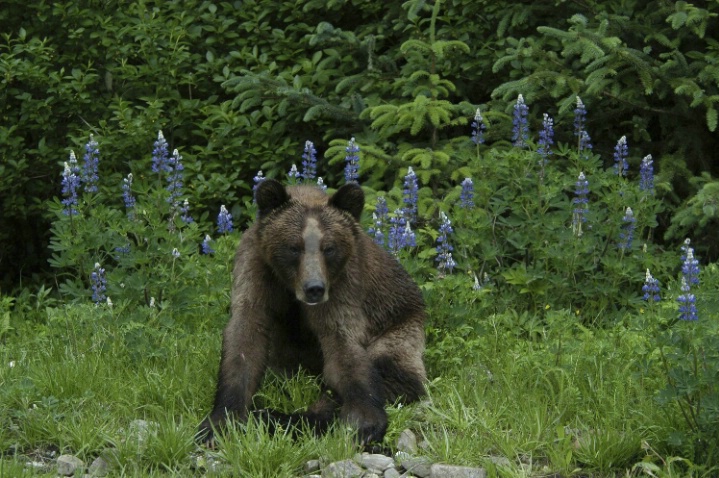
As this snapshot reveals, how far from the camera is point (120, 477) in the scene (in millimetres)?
4684

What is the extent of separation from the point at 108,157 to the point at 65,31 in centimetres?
114

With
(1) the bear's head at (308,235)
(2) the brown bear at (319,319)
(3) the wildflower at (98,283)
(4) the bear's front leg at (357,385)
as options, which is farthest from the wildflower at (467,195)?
(3) the wildflower at (98,283)

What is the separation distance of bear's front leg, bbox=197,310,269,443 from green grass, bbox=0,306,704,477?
0.49ft

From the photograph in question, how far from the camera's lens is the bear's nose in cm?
520

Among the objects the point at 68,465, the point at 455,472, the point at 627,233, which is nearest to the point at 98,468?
the point at 68,465

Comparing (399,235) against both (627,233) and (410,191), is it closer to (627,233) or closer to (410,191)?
(410,191)

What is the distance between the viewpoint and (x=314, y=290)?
5.21 m

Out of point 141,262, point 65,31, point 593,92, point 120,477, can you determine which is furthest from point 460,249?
point 65,31

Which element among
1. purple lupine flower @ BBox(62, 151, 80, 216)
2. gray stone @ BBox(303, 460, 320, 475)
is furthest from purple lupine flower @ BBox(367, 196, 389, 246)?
gray stone @ BBox(303, 460, 320, 475)

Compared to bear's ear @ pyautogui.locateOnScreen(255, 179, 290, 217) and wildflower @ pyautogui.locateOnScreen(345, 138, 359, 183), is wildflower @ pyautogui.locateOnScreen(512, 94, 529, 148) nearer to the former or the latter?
wildflower @ pyautogui.locateOnScreen(345, 138, 359, 183)

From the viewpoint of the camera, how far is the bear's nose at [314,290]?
5.20 m

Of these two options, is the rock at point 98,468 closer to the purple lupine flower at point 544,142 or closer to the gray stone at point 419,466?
the gray stone at point 419,466

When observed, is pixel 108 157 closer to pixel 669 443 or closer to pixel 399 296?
pixel 399 296

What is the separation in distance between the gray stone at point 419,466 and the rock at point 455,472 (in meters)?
0.04
